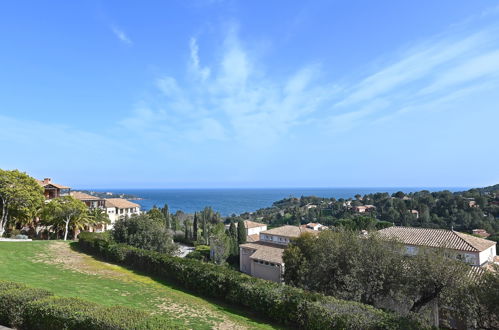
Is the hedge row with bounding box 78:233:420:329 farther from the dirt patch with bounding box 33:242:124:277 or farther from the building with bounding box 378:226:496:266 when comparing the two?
the building with bounding box 378:226:496:266

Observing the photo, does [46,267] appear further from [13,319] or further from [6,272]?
[13,319]

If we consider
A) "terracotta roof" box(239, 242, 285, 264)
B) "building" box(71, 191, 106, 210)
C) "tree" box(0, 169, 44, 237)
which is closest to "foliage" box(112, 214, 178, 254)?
"tree" box(0, 169, 44, 237)

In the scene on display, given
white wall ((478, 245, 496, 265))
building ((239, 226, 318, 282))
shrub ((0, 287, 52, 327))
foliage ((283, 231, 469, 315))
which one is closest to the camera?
shrub ((0, 287, 52, 327))

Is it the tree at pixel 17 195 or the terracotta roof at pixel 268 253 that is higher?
the tree at pixel 17 195

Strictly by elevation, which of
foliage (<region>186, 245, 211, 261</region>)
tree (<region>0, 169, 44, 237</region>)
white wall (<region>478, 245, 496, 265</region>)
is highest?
tree (<region>0, 169, 44, 237</region>)

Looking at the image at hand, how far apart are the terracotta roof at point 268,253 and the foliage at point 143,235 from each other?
10.8 meters

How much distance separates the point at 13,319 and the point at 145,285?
393 inches

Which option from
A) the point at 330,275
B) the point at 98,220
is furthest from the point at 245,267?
the point at 330,275

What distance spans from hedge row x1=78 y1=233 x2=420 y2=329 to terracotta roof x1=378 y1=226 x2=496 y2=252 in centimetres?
1517

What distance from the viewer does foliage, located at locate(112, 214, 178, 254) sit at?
29320 mm

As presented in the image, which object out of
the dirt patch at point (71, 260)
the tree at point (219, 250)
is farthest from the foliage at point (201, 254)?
the dirt patch at point (71, 260)

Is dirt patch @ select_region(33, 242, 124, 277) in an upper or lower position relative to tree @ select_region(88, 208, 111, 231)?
lower

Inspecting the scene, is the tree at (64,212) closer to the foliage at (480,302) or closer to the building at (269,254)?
the building at (269,254)

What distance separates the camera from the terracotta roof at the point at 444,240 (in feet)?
85.5
